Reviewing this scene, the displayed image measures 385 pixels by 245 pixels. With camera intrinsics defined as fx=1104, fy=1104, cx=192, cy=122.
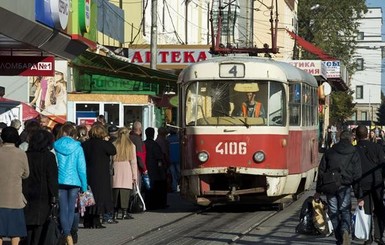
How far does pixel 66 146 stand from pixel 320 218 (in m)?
3.69

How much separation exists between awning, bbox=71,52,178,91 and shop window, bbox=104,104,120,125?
96cm

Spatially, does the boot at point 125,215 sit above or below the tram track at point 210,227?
above

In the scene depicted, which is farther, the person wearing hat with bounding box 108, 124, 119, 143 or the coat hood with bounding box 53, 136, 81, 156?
the person wearing hat with bounding box 108, 124, 119, 143

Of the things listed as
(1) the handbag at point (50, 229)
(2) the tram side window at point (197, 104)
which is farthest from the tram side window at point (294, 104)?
(1) the handbag at point (50, 229)

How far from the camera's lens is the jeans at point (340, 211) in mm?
14781

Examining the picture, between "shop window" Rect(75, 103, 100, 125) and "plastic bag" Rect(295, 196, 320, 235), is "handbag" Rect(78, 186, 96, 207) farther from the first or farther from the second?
"shop window" Rect(75, 103, 100, 125)

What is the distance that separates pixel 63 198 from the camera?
1530cm

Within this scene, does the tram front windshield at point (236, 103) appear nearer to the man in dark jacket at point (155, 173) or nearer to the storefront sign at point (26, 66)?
the man in dark jacket at point (155, 173)

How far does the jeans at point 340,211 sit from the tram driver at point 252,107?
21.6ft

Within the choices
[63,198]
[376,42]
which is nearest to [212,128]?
[63,198]

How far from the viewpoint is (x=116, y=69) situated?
32.6 m

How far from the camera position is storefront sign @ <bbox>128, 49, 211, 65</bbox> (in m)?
38.9

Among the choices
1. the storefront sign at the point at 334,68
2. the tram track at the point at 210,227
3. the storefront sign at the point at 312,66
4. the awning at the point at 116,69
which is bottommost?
the tram track at the point at 210,227

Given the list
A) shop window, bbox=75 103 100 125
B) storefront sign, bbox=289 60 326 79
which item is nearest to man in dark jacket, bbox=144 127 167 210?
shop window, bbox=75 103 100 125
